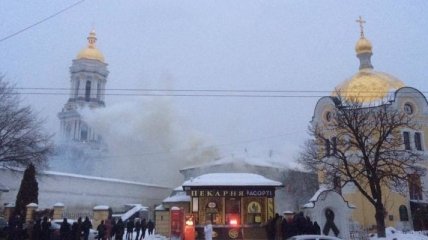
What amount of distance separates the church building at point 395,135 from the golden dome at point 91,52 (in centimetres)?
4204

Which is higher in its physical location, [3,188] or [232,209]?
[3,188]

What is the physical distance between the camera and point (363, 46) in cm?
4619

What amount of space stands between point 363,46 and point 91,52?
43684 millimetres

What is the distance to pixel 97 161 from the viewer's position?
6253 centimetres

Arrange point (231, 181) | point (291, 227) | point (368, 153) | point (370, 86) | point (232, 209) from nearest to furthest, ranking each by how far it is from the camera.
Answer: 1. point (291, 227)
2. point (368, 153)
3. point (232, 209)
4. point (231, 181)
5. point (370, 86)

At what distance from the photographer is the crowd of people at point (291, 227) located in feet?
62.8

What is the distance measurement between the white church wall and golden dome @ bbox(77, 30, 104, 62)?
88.2 feet

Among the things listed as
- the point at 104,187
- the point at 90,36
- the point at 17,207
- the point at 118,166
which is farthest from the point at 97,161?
the point at 17,207

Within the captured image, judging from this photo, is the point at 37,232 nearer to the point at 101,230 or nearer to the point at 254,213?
the point at 101,230

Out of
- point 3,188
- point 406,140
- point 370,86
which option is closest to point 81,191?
point 3,188

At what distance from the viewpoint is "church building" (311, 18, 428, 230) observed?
115ft

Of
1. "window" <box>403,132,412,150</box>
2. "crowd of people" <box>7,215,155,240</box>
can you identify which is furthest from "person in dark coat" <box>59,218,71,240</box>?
"window" <box>403,132,412,150</box>

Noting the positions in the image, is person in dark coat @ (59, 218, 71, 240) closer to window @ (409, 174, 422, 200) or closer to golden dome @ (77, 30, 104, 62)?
window @ (409, 174, 422, 200)

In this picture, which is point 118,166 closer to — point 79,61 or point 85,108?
point 85,108
